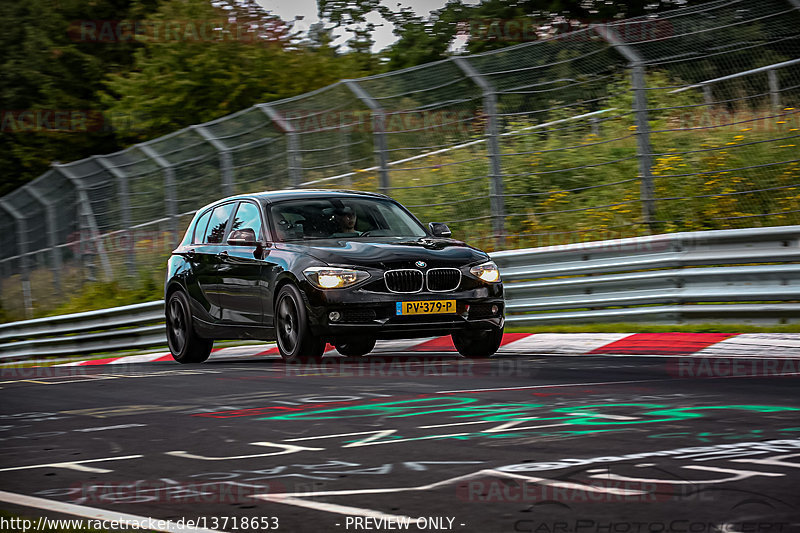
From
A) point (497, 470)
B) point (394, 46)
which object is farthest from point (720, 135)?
point (394, 46)

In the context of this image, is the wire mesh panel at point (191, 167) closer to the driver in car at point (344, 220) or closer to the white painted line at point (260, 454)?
the driver in car at point (344, 220)

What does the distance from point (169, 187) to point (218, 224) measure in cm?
791

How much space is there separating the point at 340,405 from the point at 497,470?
2.65 meters

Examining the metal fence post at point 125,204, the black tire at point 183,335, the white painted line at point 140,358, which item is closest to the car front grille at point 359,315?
the black tire at point 183,335

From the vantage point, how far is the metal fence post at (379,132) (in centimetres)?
1589

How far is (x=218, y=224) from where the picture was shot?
12867mm

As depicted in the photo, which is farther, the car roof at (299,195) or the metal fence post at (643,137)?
the metal fence post at (643,137)

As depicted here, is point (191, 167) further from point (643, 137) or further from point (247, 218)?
point (643, 137)

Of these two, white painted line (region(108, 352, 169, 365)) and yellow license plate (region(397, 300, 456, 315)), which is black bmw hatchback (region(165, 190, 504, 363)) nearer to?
yellow license plate (region(397, 300, 456, 315))

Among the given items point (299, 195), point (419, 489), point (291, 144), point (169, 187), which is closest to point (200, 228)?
point (299, 195)

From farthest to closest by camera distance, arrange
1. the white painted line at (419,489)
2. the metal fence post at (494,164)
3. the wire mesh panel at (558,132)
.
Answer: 1. the metal fence post at (494,164)
2. the wire mesh panel at (558,132)
3. the white painted line at (419,489)

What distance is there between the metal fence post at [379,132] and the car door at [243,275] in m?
3.78

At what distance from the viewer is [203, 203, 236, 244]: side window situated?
12703 millimetres

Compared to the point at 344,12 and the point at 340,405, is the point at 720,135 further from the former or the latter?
the point at 344,12
